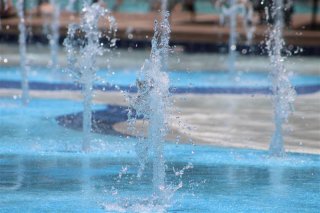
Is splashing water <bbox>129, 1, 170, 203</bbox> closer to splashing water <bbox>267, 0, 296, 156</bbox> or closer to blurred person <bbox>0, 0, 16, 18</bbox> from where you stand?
splashing water <bbox>267, 0, 296, 156</bbox>

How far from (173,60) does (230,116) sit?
25.8 ft

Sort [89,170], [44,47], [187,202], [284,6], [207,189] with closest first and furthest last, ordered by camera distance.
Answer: [187,202] < [207,189] < [89,170] < [44,47] < [284,6]

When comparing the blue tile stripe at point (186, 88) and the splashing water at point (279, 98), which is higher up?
the splashing water at point (279, 98)

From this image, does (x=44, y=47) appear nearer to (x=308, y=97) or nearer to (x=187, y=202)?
(x=308, y=97)

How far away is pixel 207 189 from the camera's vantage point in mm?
8414

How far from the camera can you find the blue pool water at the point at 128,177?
7.74m

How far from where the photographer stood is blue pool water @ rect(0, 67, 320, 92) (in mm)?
16297

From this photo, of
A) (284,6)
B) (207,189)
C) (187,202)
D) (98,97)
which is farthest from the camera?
(284,6)

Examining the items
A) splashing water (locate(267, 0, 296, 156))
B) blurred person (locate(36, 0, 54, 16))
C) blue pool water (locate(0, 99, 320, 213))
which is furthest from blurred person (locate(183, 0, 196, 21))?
splashing water (locate(267, 0, 296, 156))

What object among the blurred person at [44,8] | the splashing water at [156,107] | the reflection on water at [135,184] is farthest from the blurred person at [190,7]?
the splashing water at [156,107]

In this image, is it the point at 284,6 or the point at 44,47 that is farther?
the point at 284,6

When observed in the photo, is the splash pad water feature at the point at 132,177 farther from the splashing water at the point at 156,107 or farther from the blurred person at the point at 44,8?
the blurred person at the point at 44,8

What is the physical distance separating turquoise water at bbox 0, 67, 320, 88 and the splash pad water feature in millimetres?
5447

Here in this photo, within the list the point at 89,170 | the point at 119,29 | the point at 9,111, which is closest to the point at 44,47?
the point at 119,29
